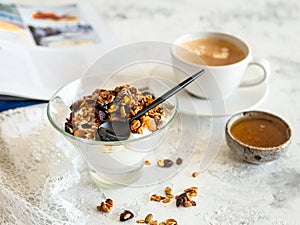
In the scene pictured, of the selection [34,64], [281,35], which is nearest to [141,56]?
[34,64]

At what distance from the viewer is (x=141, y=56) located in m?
1.32

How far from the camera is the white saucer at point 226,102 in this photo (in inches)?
42.8

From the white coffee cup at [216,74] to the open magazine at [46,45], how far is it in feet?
0.85

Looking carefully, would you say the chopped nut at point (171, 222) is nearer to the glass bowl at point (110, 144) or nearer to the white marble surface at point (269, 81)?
the white marble surface at point (269, 81)

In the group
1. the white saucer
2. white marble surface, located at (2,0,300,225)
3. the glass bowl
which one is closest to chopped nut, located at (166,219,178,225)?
white marble surface, located at (2,0,300,225)

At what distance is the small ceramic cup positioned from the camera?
938mm

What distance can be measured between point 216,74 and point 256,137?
17 cm

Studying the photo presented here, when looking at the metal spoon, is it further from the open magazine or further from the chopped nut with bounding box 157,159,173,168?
the open magazine

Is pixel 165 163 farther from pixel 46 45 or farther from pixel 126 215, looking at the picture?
pixel 46 45

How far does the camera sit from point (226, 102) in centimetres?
112

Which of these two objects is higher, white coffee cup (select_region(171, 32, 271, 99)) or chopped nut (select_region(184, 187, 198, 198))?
white coffee cup (select_region(171, 32, 271, 99))

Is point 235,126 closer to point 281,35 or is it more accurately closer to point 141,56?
point 141,56

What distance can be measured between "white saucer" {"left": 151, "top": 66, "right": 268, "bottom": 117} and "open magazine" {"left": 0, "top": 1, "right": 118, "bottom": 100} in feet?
0.88

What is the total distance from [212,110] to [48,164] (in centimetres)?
35
